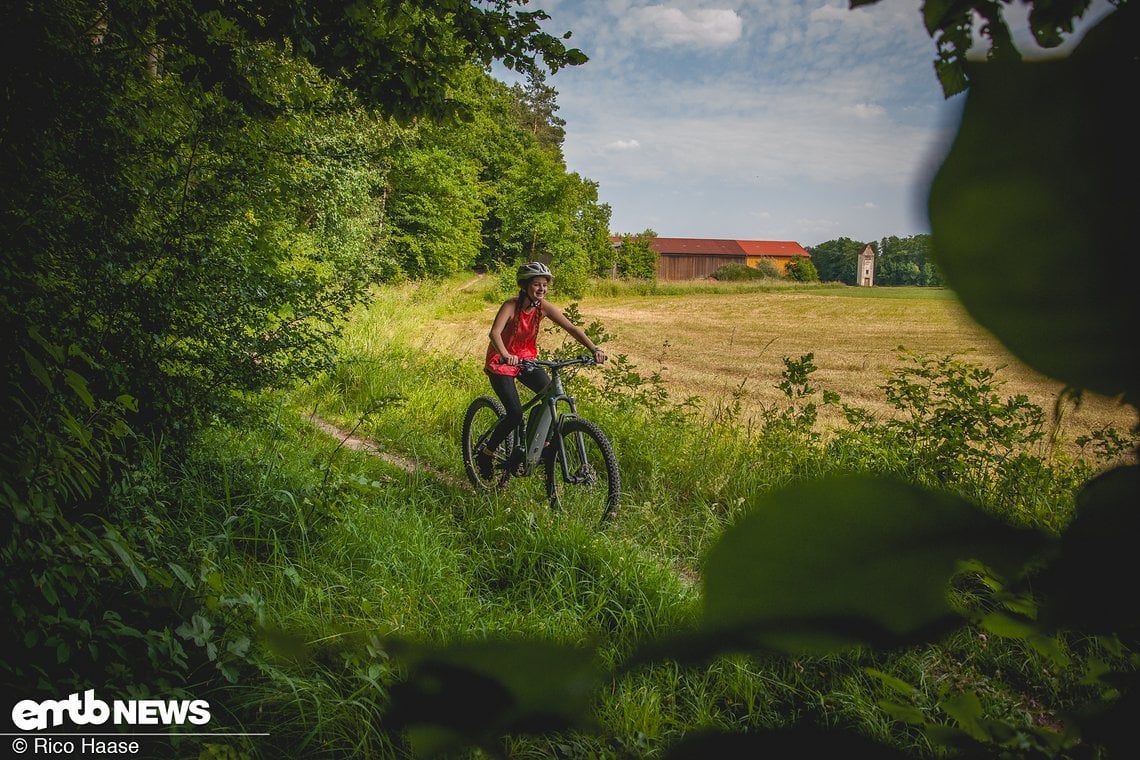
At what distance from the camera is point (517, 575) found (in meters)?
3.11

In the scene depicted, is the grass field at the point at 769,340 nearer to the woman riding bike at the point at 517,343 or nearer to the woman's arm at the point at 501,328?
the woman riding bike at the point at 517,343

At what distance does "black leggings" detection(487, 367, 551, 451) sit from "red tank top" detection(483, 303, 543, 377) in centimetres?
6

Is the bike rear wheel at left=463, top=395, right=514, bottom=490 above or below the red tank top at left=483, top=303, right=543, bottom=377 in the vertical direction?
below

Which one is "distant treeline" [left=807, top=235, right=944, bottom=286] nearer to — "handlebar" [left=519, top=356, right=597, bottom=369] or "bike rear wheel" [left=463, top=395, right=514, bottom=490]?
"handlebar" [left=519, top=356, right=597, bottom=369]

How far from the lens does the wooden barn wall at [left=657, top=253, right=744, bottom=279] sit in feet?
175

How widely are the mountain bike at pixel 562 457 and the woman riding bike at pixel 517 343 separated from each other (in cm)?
8

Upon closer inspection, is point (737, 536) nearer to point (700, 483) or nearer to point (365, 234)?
point (700, 483)

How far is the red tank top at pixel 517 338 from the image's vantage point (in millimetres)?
4426

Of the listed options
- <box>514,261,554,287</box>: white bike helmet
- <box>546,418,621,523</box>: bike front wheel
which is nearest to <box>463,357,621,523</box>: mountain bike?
<box>546,418,621,523</box>: bike front wheel

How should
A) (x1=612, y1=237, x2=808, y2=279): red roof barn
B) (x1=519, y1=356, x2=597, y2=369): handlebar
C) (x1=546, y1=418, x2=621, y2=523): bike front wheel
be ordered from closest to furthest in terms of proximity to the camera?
(x1=546, y1=418, x2=621, y2=523): bike front wheel, (x1=519, y1=356, x2=597, y2=369): handlebar, (x1=612, y1=237, x2=808, y2=279): red roof barn

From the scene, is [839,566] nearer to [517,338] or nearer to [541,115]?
[517,338]

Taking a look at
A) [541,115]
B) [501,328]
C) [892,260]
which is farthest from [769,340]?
[541,115]

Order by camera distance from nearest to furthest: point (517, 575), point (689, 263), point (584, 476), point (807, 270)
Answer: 1. point (807, 270)
2. point (517, 575)
3. point (584, 476)
4. point (689, 263)

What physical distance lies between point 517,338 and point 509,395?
0.42 meters
